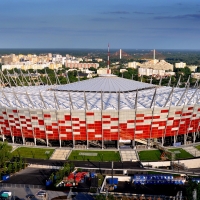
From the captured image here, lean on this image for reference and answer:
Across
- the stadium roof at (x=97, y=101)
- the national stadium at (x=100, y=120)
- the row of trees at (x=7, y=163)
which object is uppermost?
the stadium roof at (x=97, y=101)

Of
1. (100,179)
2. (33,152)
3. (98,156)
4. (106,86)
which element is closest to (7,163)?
(33,152)

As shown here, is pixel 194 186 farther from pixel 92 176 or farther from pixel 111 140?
pixel 111 140

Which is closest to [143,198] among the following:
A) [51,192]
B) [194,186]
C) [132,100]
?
[194,186]

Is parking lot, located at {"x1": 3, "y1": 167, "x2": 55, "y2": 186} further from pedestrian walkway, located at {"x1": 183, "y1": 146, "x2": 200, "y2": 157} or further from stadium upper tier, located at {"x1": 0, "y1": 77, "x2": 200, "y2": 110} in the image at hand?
pedestrian walkway, located at {"x1": 183, "y1": 146, "x2": 200, "y2": 157}

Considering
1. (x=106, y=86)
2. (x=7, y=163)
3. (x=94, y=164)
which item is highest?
(x=106, y=86)

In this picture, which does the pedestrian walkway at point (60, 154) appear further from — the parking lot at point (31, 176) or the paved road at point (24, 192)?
the paved road at point (24, 192)

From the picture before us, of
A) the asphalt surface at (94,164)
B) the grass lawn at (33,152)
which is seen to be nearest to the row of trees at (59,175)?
the asphalt surface at (94,164)

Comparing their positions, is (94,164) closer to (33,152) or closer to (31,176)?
(31,176)
